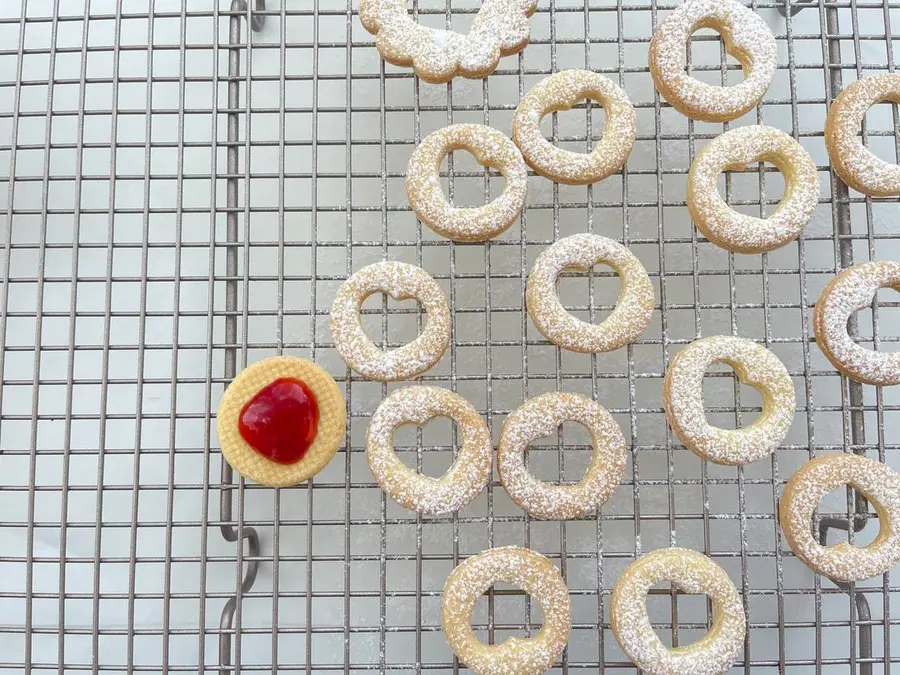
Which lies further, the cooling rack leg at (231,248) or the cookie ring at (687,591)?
the cooling rack leg at (231,248)

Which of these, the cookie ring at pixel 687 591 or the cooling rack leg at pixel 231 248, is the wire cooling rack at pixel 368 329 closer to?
the cooling rack leg at pixel 231 248

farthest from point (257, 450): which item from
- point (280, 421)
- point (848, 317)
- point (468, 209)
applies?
point (848, 317)

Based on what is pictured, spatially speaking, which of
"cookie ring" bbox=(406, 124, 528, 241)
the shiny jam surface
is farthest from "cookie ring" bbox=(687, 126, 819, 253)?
the shiny jam surface

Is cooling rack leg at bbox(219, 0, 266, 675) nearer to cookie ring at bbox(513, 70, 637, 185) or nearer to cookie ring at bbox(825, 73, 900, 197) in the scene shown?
cookie ring at bbox(513, 70, 637, 185)

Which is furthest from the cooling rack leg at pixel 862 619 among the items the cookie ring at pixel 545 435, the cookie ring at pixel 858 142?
the cookie ring at pixel 858 142

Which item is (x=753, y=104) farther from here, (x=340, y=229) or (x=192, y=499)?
(x=192, y=499)

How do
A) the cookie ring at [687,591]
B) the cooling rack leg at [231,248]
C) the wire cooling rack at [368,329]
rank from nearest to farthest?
the cookie ring at [687,591] < the cooling rack leg at [231,248] < the wire cooling rack at [368,329]

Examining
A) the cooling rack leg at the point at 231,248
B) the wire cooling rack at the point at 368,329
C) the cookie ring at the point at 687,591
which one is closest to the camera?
the cookie ring at the point at 687,591
